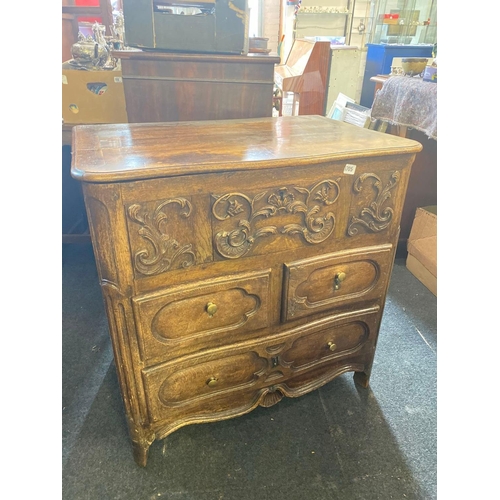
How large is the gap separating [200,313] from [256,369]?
32cm

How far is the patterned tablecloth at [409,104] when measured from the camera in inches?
64.7

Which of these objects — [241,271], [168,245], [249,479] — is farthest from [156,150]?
[249,479]

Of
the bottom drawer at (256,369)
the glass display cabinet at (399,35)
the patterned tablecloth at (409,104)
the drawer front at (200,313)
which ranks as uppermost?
the glass display cabinet at (399,35)

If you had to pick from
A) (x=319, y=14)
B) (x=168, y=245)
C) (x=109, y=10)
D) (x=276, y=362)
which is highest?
(x=319, y=14)

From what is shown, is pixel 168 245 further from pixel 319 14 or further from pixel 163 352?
pixel 319 14

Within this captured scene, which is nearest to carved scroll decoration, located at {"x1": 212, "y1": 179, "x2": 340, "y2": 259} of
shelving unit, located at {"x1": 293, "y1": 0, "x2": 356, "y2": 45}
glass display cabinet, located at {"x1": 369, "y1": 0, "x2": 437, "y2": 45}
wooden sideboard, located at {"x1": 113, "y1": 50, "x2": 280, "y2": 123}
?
wooden sideboard, located at {"x1": 113, "y1": 50, "x2": 280, "y2": 123}

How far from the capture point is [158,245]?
2.72 feet

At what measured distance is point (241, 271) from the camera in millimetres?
960

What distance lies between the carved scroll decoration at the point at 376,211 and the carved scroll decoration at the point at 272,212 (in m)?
0.08

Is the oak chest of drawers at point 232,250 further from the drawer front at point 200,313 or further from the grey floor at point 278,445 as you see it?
the grey floor at point 278,445

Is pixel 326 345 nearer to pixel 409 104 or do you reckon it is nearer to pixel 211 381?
pixel 211 381

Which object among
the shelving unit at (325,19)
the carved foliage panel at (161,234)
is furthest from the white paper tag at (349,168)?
the shelving unit at (325,19)

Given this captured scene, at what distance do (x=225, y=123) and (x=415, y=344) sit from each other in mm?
1280

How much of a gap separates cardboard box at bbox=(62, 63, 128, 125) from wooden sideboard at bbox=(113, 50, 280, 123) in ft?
1.35
